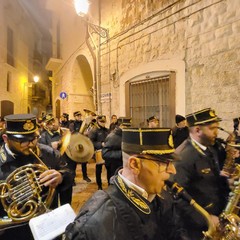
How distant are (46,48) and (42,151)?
3514 cm

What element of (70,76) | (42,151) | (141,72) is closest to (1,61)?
(70,76)

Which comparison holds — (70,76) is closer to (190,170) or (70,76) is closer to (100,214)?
(190,170)

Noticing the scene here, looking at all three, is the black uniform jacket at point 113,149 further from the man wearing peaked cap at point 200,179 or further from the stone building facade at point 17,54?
the stone building facade at point 17,54

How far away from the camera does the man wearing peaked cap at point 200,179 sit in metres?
2.55

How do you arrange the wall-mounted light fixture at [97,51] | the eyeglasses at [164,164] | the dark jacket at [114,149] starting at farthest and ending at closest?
the wall-mounted light fixture at [97,51], the dark jacket at [114,149], the eyeglasses at [164,164]

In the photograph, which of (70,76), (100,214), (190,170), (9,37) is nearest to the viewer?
(100,214)

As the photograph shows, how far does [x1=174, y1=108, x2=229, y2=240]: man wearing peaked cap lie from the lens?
2551 mm

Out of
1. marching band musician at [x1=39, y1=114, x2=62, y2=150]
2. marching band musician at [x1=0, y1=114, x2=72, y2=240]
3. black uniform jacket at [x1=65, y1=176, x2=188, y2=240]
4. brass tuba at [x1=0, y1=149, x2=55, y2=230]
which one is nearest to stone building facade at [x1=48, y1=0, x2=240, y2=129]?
marching band musician at [x1=39, y1=114, x2=62, y2=150]

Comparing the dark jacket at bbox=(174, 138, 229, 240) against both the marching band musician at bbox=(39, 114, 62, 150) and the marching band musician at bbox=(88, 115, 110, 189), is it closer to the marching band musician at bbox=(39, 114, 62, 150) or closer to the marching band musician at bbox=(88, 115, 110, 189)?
the marching band musician at bbox=(39, 114, 62, 150)

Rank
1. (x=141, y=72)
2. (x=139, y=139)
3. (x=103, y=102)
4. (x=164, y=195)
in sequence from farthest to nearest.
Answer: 1. (x=103, y=102)
2. (x=141, y=72)
3. (x=164, y=195)
4. (x=139, y=139)

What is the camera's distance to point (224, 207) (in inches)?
109

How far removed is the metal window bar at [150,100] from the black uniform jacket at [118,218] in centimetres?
579

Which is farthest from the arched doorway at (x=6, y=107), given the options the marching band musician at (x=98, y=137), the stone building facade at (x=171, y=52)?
the marching band musician at (x=98, y=137)

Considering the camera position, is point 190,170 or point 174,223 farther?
point 190,170
